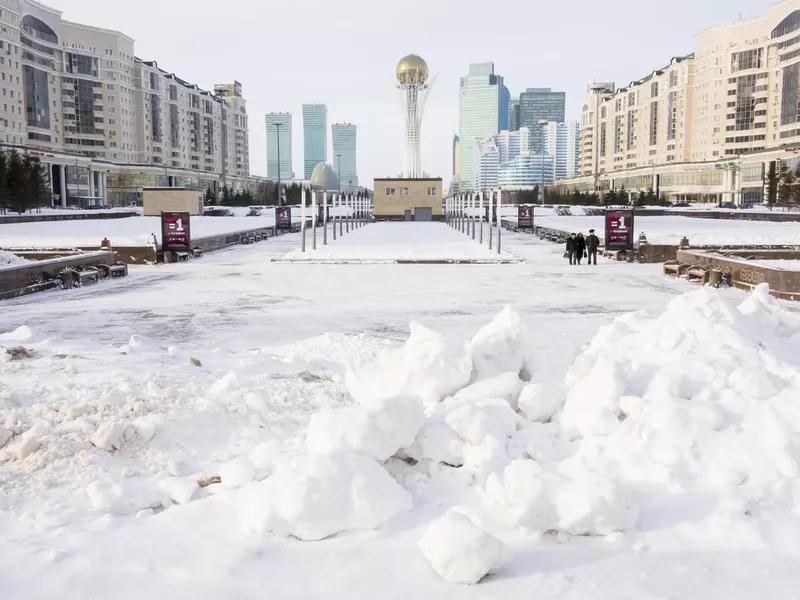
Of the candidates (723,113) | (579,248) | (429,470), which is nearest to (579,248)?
(579,248)

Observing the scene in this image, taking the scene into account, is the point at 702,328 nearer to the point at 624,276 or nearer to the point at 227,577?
the point at 227,577

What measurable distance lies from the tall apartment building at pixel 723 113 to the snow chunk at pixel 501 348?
332ft

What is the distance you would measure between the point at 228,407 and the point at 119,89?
136m

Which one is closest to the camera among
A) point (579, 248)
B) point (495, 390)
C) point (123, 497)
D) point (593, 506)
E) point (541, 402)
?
point (593, 506)

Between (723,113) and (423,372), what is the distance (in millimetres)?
132238

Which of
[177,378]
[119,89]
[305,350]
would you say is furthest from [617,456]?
[119,89]

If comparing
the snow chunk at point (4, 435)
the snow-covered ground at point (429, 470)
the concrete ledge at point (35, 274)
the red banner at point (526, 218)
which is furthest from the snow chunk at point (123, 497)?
the red banner at point (526, 218)

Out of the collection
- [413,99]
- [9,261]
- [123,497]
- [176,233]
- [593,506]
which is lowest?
[123,497]

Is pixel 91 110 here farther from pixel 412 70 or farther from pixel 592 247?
pixel 592 247

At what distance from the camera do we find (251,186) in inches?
6781

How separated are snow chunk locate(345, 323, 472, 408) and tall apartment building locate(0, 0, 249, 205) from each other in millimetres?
98042

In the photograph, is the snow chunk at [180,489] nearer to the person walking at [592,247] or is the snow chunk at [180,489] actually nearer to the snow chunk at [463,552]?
the snow chunk at [463,552]

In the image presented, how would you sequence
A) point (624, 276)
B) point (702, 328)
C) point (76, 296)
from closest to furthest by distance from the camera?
point (702, 328), point (76, 296), point (624, 276)

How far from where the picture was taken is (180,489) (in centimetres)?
531
